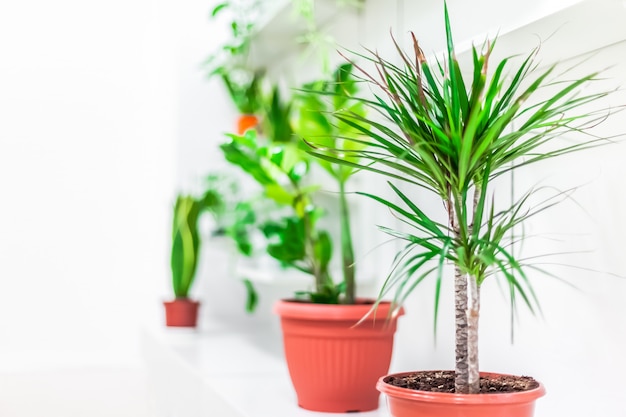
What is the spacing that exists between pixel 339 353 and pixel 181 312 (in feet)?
4.51

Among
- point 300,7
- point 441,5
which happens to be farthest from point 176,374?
point 441,5

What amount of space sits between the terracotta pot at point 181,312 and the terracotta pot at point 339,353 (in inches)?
50.8

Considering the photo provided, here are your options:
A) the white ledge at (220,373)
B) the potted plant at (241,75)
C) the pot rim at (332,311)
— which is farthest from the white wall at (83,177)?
the pot rim at (332,311)

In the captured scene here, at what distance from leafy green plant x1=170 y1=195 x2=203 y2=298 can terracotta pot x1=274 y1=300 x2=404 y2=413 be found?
1.27 m

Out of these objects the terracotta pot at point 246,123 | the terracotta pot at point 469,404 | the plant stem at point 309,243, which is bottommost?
the terracotta pot at point 469,404

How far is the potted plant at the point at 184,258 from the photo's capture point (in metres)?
2.87

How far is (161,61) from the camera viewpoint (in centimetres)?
349

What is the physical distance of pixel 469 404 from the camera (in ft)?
3.68

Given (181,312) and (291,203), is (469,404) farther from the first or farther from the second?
(181,312)

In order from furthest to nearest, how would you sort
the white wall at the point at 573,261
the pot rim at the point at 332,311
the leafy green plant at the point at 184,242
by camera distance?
the leafy green plant at the point at 184,242
the pot rim at the point at 332,311
the white wall at the point at 573,261

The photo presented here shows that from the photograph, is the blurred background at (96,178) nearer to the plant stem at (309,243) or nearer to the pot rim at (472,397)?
the plant stem at (309,243)

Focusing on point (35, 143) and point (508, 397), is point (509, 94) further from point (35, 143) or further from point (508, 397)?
point (35, 143)

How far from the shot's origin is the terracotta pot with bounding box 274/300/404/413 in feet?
5.32

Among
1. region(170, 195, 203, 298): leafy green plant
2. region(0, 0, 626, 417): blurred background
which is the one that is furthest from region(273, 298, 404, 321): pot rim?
region(170, 195, 203, 298): leafy green plant
